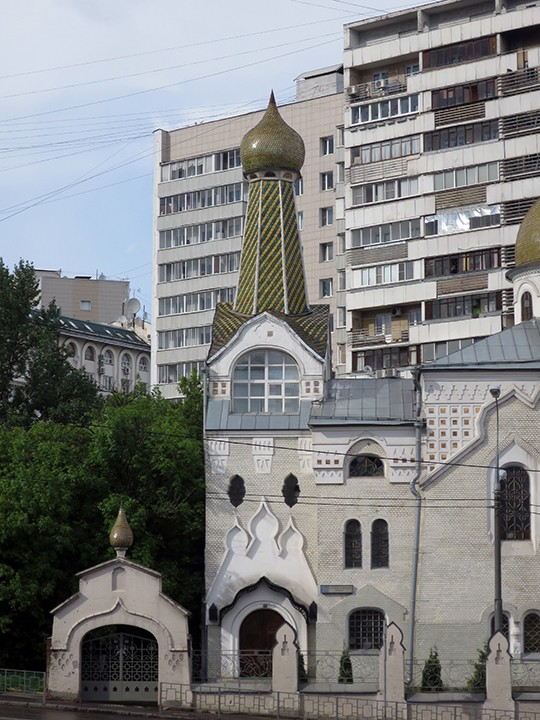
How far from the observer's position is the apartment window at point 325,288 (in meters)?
76.9

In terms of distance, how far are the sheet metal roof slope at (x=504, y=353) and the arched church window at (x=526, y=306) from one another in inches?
36.2

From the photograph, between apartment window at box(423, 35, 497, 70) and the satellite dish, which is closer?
apartment window at box(423, 35, 497, 70)

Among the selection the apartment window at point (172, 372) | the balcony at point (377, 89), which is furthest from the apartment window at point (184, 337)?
the balcony at point (377, 89)

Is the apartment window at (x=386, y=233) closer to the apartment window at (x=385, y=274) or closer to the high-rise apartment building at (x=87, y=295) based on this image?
the apartment window at (x=385, y=274)

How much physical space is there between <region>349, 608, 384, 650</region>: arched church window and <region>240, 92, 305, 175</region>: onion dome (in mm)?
13317

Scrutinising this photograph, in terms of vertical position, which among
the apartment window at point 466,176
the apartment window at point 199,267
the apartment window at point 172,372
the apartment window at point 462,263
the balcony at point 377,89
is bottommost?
the apartment window at point 172,372

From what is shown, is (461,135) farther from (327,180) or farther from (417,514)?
(417,514)

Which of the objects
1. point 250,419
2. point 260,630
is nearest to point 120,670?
point 260,630

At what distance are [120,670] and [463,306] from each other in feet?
112

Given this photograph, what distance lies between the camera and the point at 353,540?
3912 centimetres

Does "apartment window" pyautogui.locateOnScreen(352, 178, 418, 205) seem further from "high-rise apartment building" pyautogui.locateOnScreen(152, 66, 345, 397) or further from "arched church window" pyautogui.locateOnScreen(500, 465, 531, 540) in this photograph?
"arched church window" pyautogui.locateOnScreen(500, 465, 531, 540)

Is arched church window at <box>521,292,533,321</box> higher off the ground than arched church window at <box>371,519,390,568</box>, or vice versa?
arched church window at <box>521,292,533,321</box>

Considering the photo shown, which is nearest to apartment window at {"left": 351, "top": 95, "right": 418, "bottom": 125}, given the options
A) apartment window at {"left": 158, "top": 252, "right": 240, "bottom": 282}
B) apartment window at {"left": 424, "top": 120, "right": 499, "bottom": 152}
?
apartment window at {"left": 424, "top": 120, "right": 499, "bottom": 152}

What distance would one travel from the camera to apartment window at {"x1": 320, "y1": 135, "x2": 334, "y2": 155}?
76438 millimetres
